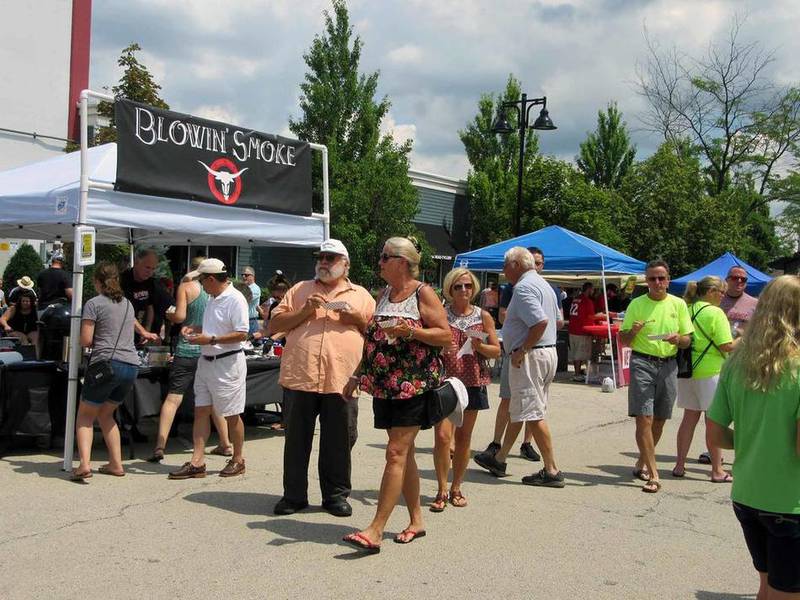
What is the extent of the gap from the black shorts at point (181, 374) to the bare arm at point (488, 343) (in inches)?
104

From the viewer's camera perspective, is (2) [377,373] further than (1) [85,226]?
No

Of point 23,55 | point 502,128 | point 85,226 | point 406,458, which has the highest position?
point 23,55

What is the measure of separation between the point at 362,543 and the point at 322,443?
3.75 feet

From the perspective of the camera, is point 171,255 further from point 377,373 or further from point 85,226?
point 377,373

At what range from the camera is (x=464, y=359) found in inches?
228

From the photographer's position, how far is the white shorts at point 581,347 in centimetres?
1373

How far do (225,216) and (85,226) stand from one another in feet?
4.82

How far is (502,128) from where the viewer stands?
18.8 metres

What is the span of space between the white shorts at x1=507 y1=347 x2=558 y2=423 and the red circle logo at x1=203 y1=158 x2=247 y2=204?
10.3ft

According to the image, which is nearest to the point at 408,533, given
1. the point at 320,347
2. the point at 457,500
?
the point at 457,500

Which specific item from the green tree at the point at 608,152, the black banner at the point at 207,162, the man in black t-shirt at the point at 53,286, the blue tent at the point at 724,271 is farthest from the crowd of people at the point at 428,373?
the green tree at the point at 608,152

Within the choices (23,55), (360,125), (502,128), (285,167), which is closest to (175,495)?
(285,167)

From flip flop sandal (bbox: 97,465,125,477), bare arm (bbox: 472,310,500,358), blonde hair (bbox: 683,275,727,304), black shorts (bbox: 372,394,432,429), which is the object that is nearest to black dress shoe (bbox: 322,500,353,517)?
black shorts (bbox: 372,394,432,429)

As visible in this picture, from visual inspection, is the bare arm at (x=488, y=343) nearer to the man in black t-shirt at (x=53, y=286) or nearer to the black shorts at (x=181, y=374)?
the black shorts at (x=181, y=374)
